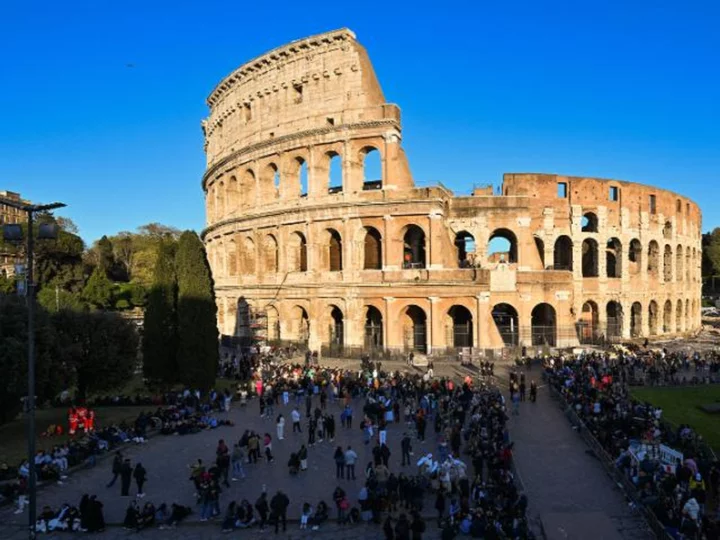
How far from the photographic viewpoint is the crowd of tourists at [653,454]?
10633mm

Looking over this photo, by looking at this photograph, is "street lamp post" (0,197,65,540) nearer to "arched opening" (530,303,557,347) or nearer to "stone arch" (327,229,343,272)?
"stone arch" (327,229,343,272)

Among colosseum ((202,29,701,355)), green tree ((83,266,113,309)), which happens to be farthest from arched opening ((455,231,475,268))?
green tree ((83,266,113,309))

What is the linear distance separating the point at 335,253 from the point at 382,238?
5.14 meters

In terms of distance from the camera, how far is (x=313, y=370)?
27.4 meters

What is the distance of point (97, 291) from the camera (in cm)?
6228

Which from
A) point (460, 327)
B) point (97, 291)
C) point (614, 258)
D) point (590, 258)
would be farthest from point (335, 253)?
point (97, 291)

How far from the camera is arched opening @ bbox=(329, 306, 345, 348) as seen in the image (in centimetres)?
3638

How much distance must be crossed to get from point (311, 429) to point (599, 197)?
103 ft

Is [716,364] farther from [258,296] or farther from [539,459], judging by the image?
[258,296]

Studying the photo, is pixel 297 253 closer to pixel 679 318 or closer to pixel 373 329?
pixel 373 329

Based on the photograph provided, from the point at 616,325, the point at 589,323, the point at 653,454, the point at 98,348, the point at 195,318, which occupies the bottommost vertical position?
the point at 653,454

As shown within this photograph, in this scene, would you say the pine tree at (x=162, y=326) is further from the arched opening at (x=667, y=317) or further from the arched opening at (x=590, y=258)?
the arched opening at (x=667, y=317)

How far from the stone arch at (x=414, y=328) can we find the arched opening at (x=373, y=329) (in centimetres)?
163

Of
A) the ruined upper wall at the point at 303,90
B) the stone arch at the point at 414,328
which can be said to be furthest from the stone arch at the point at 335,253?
the ruined upper wall at the point at 303,90
